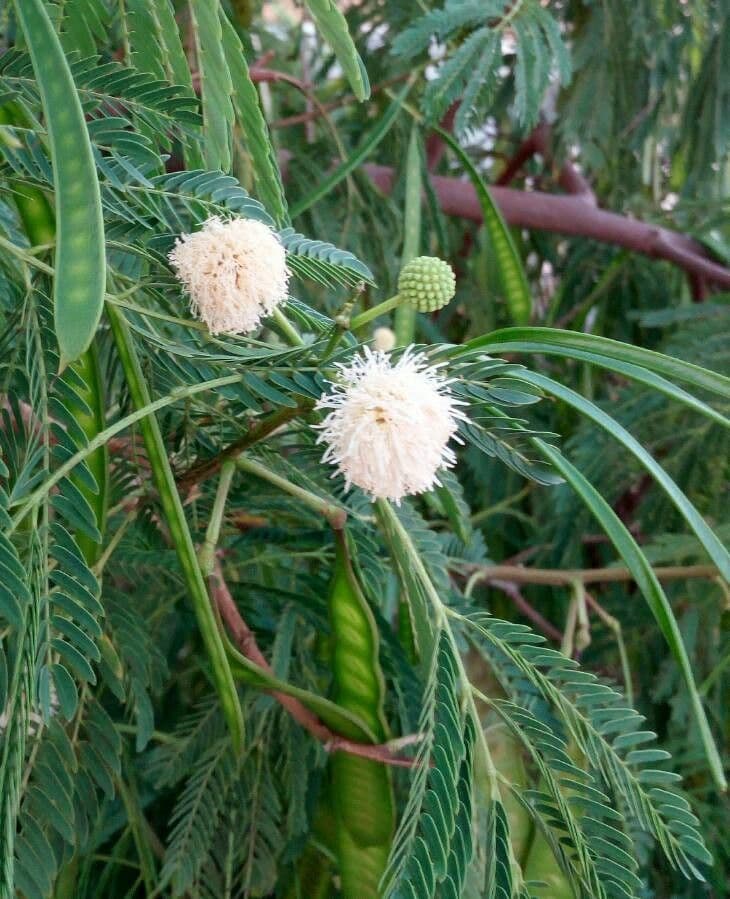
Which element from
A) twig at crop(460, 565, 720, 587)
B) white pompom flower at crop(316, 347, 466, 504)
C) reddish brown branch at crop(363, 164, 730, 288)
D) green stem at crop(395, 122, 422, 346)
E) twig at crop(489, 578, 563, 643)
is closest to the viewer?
white pompom flower at crop(316, 347, 466, 504)

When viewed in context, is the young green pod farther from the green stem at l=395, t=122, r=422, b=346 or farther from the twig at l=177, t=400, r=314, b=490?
the green stem at l=395, t=122, r=422, b=346

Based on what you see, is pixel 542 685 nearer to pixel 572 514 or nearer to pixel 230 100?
pixel 230 100

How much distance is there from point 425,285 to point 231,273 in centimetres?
7

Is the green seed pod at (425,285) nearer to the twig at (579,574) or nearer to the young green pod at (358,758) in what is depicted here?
the young green pod at (358,758)

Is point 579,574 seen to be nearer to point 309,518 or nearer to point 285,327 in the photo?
point 309,518

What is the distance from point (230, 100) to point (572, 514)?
0.59 m

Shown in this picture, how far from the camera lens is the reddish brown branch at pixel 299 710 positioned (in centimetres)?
40

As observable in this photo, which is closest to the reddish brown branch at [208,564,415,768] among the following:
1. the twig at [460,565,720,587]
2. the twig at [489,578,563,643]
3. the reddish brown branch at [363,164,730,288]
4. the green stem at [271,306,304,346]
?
the green stem at [271,306,304,346]

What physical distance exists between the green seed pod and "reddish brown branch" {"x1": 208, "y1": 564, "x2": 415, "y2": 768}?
0.48 ft

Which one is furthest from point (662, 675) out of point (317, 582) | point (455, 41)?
point (455, 41)

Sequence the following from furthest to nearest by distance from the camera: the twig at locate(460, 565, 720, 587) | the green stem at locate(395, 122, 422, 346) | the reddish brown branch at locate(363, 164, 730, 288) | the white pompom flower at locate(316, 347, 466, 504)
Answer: the reddish brown branch at locate(363, 164, 730, 288), the twig at locate(460, 565, 720, 587), the green stem at locate(395, 122, 422, 346), the white pompom flower at locate(316, 347, 466, 504)

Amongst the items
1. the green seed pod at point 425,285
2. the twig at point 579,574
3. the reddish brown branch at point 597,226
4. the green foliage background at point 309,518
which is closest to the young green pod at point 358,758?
the green foliage background at point 309,518

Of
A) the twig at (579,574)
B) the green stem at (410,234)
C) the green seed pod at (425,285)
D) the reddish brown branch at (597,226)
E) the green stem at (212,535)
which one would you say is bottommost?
the green stem at (212,535)

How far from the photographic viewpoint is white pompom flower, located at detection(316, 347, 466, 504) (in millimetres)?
311
